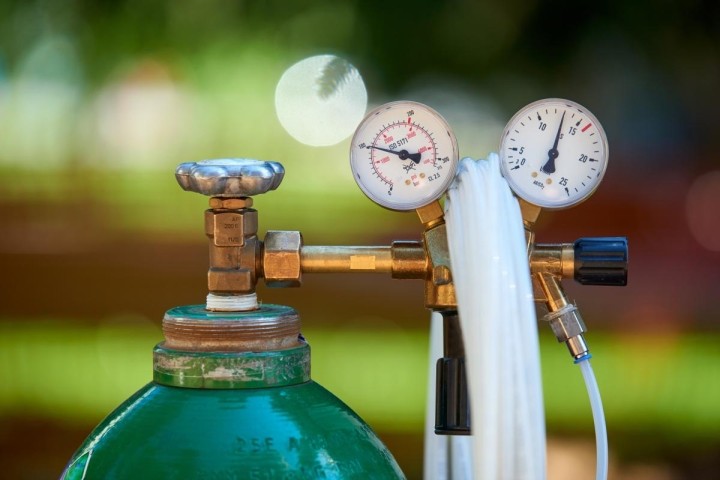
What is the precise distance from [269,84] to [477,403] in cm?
280

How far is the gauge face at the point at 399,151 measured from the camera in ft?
3.96

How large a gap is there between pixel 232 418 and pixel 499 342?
0.27 m

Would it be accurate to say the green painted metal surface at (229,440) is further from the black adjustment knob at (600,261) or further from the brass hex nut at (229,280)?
the black adjustment knob at (600,261)

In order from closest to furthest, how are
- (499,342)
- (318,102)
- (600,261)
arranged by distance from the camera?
(499,342) → (600,261) → (318,102)

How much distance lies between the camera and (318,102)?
12.5 feet

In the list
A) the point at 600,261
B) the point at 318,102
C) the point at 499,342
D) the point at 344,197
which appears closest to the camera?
the point at 499,342

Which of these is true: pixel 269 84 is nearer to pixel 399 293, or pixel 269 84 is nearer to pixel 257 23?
pixel 257 23

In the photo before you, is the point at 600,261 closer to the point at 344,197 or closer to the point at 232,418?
the point at 232,418

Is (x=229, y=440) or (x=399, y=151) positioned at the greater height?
(x=399, y=151)

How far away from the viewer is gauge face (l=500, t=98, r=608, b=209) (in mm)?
1186

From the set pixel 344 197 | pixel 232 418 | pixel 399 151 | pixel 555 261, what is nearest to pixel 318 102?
pixel 344 197

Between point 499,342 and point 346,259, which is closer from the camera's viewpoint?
point 499,342

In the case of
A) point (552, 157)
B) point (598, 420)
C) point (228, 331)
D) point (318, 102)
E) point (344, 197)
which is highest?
point (318, 102)

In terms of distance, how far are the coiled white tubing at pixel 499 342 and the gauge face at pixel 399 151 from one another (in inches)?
5.1
